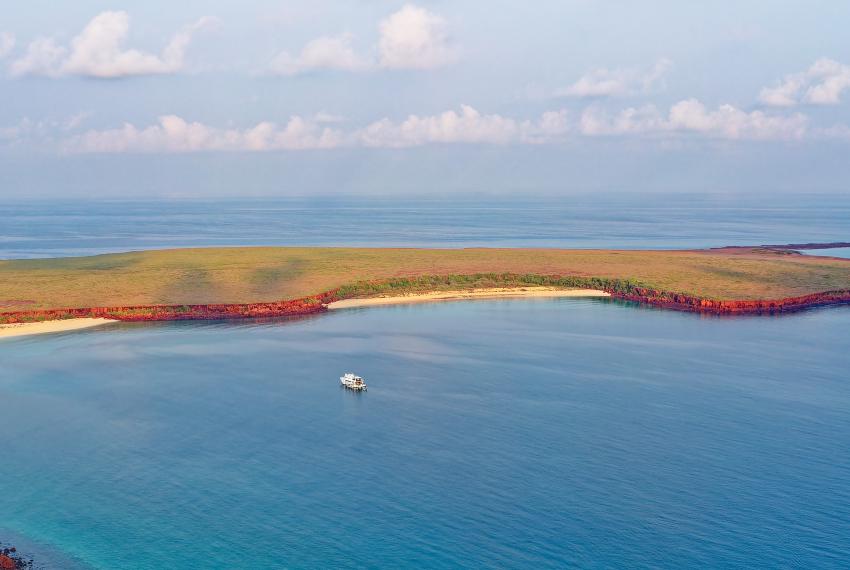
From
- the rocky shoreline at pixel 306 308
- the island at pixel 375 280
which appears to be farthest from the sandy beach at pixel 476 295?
the rocky shoreline at pixel 306 308

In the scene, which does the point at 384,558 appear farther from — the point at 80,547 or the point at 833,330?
the point at 833,330

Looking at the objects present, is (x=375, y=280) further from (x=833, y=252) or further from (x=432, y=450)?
(x=833, y=252)

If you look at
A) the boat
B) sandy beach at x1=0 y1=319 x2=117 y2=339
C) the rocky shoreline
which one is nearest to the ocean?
the boat

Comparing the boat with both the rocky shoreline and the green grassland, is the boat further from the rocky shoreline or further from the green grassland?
the green grassland

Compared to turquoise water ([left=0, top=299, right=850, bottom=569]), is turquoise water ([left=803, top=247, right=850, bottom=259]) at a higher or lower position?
higher

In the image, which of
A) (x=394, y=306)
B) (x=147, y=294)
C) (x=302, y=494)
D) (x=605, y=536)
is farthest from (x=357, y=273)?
(x=605, y=536)

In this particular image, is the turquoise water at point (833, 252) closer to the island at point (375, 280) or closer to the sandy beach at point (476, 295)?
the island at point (375, 280)

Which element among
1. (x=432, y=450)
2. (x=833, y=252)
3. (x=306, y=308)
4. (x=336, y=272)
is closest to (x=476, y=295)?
(x=336, y=272)

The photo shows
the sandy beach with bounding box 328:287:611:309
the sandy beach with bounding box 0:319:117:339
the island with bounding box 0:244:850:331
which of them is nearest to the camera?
the sandy beach with bounding box 0:319:117:339
